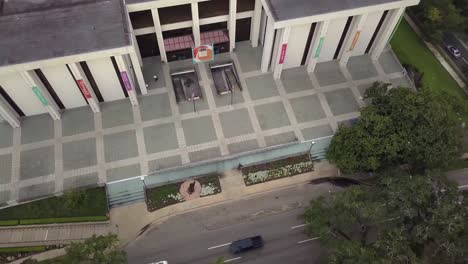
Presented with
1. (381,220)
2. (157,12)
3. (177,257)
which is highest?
(157,12)

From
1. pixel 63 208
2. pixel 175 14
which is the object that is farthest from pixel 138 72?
pixel 63 208

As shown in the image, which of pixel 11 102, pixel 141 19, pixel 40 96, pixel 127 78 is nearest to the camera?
pixel 40 96

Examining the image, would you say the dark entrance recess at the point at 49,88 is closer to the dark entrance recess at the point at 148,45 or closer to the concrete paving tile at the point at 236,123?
the dark entrance recess at the point at 148,45

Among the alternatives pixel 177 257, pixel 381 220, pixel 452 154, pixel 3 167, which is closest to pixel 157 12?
pixel 3 167

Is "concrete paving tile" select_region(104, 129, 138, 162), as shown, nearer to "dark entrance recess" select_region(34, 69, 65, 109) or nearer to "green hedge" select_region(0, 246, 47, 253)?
"dark entrance recess" select_region(34, 69, 65, 109)

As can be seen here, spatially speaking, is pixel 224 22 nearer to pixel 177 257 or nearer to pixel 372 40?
pixel 372 40

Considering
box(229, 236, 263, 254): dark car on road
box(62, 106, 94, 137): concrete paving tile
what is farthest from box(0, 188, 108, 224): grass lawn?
box(229, 236, 263, 254): dark car on road

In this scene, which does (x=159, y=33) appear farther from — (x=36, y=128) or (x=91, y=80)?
(x=36, y=128)
